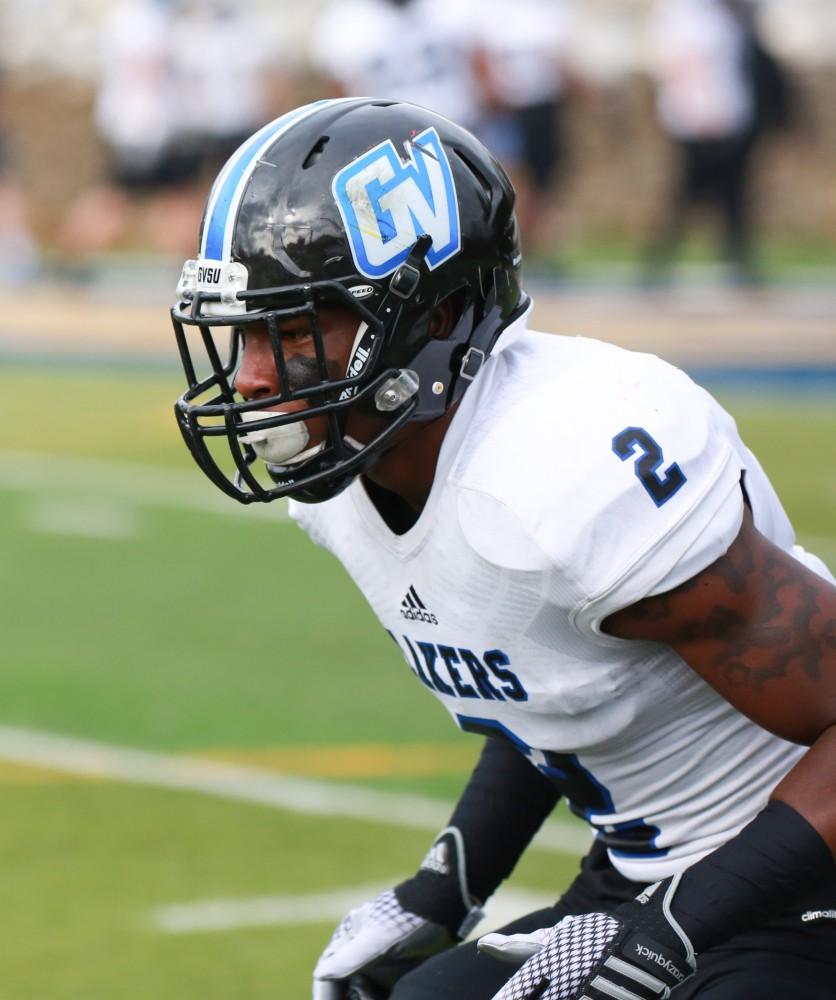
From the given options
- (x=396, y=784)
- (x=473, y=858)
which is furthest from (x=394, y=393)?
(x=396, y=784)

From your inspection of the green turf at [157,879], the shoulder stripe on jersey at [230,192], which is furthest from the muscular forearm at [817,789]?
the green turf at [157,879]

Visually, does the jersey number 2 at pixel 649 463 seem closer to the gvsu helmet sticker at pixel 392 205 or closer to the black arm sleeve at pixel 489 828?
the gvsu helmet sticker at pixel 392 205

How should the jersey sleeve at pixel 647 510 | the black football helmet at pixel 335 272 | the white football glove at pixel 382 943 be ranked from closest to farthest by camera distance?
the jersey sleeve at pixel 647 510 < the black football helmet at pixel 335 272 < the white football glove at pixel 382 943

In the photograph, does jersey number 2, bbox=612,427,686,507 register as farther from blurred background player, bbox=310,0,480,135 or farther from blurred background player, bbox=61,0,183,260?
blurred background player, bbox=61,0,183,260

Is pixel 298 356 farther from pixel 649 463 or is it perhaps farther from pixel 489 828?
pixel 489 828

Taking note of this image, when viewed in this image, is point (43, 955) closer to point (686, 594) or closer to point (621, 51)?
point (686, 594)

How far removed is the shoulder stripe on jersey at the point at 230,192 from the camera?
8.77 feet

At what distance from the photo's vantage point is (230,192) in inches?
106

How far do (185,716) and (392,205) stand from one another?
2.96 metres

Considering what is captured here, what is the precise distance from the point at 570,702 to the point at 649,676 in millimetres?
104

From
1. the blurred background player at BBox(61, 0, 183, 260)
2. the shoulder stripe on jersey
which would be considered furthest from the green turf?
the blurred background player at BBox(61, 0, 183, 260)

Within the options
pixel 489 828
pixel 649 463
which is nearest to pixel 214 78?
pixel 489 828

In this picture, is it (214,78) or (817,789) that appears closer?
(817,789)

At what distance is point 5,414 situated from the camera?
35.8 feet
